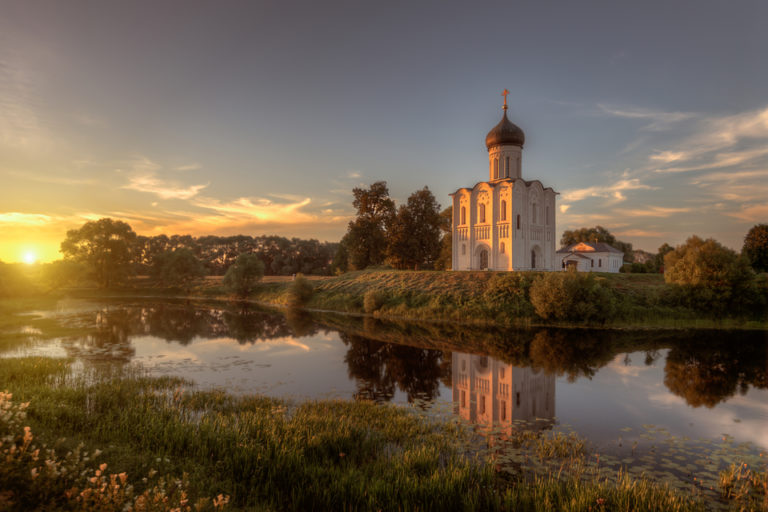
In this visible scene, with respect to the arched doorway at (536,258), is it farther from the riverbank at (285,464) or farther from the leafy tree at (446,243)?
the riverbank at (285,464)

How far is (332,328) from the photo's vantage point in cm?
2828

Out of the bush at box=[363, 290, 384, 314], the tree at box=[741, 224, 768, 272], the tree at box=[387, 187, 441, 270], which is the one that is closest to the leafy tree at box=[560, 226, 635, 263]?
the tree at box=[741, 224, 768, 272]

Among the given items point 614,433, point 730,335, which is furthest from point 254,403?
point 730,335

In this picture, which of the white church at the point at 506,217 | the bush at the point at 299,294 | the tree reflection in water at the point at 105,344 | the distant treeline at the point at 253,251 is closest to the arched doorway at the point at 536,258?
the white church at the point at 506,217

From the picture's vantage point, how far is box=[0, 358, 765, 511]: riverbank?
485cm

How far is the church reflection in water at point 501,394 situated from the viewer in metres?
10.6

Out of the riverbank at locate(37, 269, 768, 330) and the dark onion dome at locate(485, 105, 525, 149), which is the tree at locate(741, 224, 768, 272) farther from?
the dark onion dome at locate(485, 105, 525, 149)

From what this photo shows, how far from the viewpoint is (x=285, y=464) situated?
6.66m

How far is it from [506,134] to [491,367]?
30778 mm

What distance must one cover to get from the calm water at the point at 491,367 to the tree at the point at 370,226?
26.5 meters

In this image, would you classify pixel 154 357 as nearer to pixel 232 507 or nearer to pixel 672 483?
pixel 232 507

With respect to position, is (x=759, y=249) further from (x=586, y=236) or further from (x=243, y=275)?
(x=243, y=275)

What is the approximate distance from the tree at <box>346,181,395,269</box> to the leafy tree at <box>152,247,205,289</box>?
90.3ft

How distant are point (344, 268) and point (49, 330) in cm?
5056
